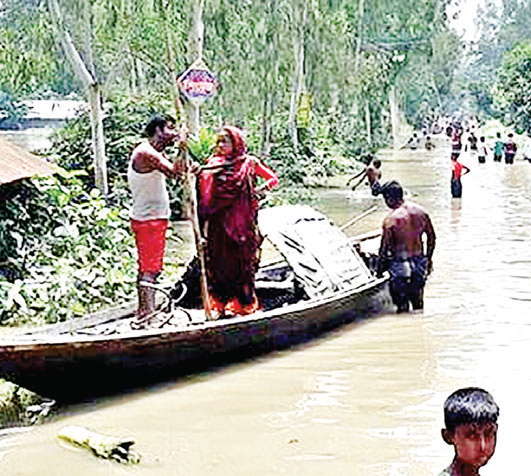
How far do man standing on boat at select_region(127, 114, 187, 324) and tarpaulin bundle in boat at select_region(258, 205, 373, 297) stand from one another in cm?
167

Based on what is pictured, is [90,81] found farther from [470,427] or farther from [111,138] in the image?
[470,427]

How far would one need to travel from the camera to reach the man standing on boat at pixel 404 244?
10383 mm

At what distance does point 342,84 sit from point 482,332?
23.6 m

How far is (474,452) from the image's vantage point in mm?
3400

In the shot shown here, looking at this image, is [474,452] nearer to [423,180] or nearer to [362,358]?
[362,358]

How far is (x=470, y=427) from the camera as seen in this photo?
3379mm

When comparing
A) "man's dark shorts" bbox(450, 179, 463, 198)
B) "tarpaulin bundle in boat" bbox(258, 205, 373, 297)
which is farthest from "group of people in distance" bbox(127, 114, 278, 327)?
"man's dark shorts" bbox(450, 179, 463, 198)

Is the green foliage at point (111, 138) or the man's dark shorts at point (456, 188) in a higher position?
the green foliage at point (111, 138)

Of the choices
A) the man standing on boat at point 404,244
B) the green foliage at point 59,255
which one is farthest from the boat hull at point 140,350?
the green foliage at point 59,255

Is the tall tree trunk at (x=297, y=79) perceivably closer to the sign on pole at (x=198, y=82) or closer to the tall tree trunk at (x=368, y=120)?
the tall tree trunk at (x=368, y=120)

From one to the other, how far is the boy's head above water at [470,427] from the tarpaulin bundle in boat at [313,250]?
6533 millimetres

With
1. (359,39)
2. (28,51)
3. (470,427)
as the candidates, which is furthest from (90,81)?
(359,39)

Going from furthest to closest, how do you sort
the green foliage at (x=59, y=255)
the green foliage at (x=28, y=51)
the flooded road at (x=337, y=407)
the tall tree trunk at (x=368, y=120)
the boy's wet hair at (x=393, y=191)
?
the tall tree trunk at (x=368, y=120) < the green foliage at (x=28, y=51) < the boy's wet hair at (x=393, y=191) < the green foliage at (x=59, y=255) < the flooded road at (x=337, y=407)

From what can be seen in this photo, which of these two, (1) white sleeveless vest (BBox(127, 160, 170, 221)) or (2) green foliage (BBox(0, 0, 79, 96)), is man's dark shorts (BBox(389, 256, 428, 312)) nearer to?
(1) white sleeveless vest (BBox(127, 160, 170, 221))
